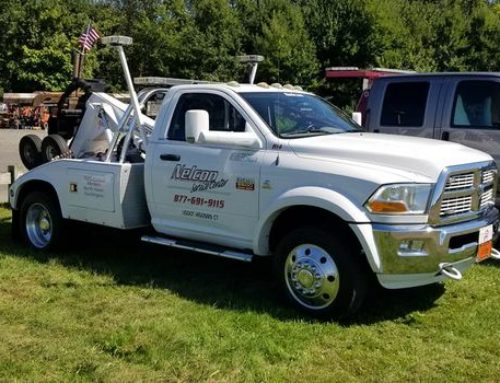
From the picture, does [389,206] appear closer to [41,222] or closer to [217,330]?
[217,330]

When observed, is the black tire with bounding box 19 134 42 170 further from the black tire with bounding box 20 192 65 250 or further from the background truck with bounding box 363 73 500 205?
the background truck with bounding box 363 73 500 205

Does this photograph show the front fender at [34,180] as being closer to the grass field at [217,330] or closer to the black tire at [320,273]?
the grass field at [217,330]

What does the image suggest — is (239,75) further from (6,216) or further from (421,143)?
(421,143)

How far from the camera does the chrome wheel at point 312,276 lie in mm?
5320

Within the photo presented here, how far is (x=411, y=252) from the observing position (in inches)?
199

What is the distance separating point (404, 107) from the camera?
845 cm

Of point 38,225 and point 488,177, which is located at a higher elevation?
point 488,177

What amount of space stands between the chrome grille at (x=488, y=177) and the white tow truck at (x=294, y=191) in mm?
26

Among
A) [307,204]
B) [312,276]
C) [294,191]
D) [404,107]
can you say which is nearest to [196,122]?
[294,191]

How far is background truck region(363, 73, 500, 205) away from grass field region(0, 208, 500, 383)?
164cm

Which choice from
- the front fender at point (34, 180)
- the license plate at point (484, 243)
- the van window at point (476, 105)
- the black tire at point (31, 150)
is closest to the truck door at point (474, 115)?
the van window at point (476, 105)

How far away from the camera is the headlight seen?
500 cm

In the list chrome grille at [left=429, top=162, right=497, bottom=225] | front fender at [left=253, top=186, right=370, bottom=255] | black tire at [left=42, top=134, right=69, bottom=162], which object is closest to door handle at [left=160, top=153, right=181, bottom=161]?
front fender at [left=253, top=186, right=370, bottom=255]

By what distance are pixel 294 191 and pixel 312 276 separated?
0.70 m
